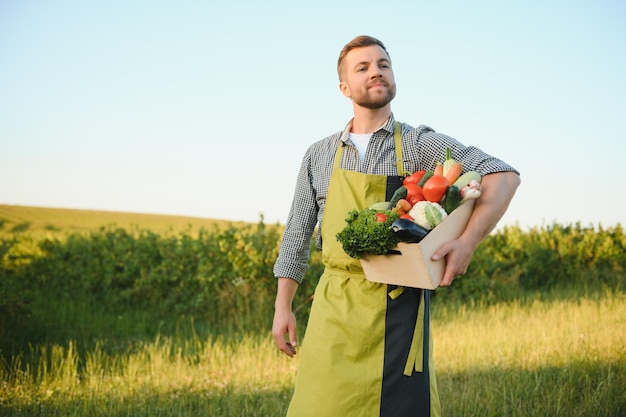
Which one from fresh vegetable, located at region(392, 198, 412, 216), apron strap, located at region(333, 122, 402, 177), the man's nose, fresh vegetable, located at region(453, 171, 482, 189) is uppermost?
the man's nose

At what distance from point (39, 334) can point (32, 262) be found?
3.37m

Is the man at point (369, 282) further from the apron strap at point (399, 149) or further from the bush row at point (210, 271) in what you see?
the bush row at point (210, 271)

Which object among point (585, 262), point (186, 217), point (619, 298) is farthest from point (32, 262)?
point (186, 217)

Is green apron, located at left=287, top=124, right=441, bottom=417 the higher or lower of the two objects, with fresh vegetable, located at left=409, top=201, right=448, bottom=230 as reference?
lower

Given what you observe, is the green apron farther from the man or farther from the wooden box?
the wooden box

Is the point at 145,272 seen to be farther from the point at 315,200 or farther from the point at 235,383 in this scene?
the point at 315,200

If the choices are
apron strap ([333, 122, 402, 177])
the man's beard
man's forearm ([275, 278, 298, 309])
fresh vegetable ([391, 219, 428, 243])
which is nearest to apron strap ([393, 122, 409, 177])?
apron strap ([333, 122, 402, 177])

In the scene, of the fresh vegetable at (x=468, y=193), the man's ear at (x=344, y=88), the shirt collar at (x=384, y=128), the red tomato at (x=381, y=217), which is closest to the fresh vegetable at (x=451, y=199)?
the fresh vegetable at (x=468, y=193)

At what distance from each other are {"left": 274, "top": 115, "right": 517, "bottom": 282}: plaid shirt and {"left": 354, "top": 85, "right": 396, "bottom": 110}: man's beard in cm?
11

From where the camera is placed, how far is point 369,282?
2.52 metres

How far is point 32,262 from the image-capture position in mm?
9969

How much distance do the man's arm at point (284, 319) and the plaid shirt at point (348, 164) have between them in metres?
0.06

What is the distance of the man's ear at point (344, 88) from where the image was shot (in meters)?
2.87

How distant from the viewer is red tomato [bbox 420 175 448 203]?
2.19 m
